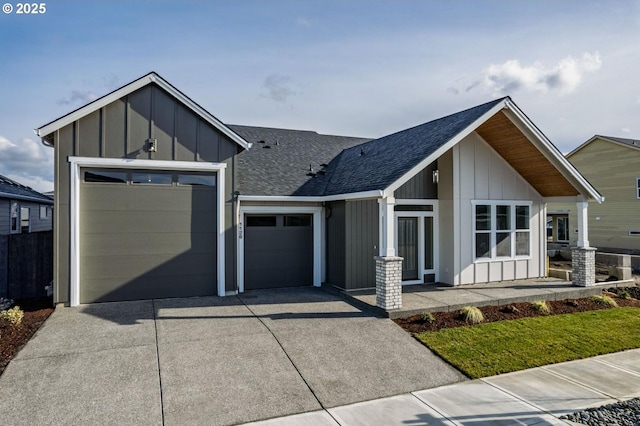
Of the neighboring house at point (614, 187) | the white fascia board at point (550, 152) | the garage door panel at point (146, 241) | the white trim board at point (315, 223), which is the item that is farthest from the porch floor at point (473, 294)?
the neighboring house at point (614, 187)

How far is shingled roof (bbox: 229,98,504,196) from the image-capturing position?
31.0 ft

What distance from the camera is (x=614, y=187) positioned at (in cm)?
2375

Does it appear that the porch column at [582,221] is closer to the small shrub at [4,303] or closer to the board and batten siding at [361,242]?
the board and batten siding at [361,242]

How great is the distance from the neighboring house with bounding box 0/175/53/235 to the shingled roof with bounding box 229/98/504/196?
8.53 m

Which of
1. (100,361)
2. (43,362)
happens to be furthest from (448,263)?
(43,362)

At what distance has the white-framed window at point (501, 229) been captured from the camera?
11453mm

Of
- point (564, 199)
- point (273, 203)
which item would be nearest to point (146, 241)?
point (273, 203)

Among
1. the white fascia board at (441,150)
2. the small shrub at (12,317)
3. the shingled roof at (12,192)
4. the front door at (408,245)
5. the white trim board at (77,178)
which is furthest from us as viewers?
the shingled roof at (12,192)

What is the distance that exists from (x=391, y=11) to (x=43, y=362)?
414 inches

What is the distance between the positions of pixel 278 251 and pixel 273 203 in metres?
1.43

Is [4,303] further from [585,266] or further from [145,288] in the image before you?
[585,266]

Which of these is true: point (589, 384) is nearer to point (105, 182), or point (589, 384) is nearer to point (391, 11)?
point (391, 11)

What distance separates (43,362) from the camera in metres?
5.86

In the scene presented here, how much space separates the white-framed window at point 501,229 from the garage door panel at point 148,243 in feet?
25.1
